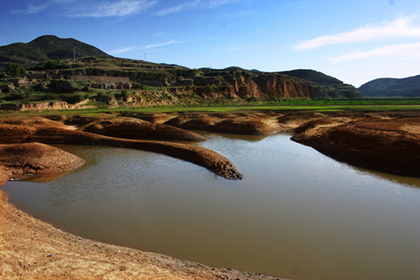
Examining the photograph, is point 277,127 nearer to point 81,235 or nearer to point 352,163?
point 352,163

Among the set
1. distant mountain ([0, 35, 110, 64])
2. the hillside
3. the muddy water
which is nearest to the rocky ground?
the muddy water

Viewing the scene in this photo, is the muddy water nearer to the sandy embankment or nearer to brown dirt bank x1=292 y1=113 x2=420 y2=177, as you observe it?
the sandy embankment

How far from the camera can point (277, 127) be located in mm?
29266

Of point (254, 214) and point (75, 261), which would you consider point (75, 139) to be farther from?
point (75, 261)

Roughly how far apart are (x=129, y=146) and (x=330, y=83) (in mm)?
150036

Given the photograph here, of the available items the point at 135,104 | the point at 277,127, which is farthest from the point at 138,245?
the point at 135,104

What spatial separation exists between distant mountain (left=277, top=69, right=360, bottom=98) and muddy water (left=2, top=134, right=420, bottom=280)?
121757mm

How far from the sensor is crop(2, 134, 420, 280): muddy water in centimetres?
594

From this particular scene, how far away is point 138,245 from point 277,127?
25.0 m

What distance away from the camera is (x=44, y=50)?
15275 centimetres

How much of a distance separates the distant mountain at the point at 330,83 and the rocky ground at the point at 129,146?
354ft

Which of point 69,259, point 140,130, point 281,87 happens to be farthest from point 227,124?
point 281,87

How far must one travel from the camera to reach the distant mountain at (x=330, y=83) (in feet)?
423

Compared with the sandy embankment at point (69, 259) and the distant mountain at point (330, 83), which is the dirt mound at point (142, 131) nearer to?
the sandy embankment at point (69, 259)
